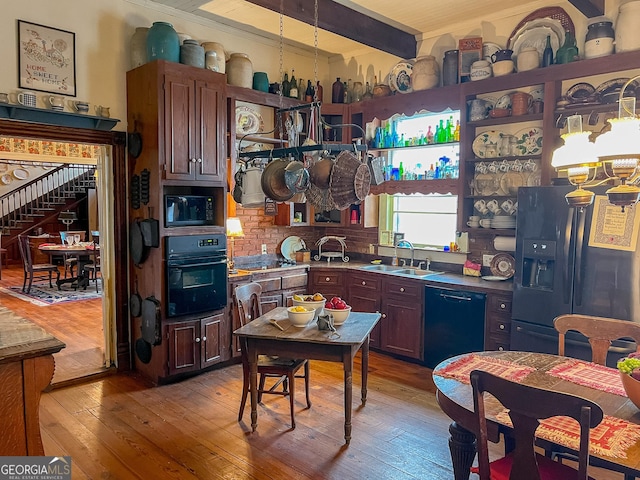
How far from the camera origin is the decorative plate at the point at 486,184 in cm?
434

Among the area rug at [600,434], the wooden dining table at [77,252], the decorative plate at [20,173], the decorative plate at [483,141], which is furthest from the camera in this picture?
the decorative plate at [20,173]

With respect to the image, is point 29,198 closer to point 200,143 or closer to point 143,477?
point 200,143

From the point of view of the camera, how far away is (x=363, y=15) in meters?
4.40

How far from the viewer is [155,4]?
4.25 metres

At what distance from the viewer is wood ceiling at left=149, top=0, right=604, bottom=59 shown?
13.1ft

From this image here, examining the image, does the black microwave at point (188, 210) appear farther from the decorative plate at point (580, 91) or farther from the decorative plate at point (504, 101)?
the decorative plate at point (580, 91)

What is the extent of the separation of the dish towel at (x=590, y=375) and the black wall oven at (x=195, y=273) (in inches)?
111

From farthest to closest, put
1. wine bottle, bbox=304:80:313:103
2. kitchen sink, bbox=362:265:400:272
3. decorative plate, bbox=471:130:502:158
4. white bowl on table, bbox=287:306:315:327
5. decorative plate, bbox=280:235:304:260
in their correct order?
decorative plate, bbox=280:235:304:260 → wine bottle, bbox=304:80:313:103 → kitchen sink, bbox=362:265:400:272 → decorative plate, bbox=471:130:502:158 → white bowl on table, bbox=287:306:315:327

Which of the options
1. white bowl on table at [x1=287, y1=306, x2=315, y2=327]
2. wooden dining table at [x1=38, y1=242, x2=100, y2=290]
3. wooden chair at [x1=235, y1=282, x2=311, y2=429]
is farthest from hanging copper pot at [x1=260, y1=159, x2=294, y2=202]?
wooden dining table at [x1=38, y1=242, x2=100, y2=290]

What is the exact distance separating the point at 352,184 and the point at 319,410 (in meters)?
1.79

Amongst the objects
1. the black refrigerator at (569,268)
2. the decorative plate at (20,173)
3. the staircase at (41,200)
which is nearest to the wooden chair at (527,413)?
the black refrigerator at (569,268)

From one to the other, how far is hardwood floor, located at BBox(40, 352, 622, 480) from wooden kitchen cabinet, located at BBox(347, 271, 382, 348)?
2.30 ft

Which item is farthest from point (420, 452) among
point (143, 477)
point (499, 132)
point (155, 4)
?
point (155, 4)

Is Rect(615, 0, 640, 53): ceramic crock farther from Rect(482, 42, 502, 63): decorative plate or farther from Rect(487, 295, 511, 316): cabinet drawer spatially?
Rect(487, 295, 511, 316): cabinet drawer
